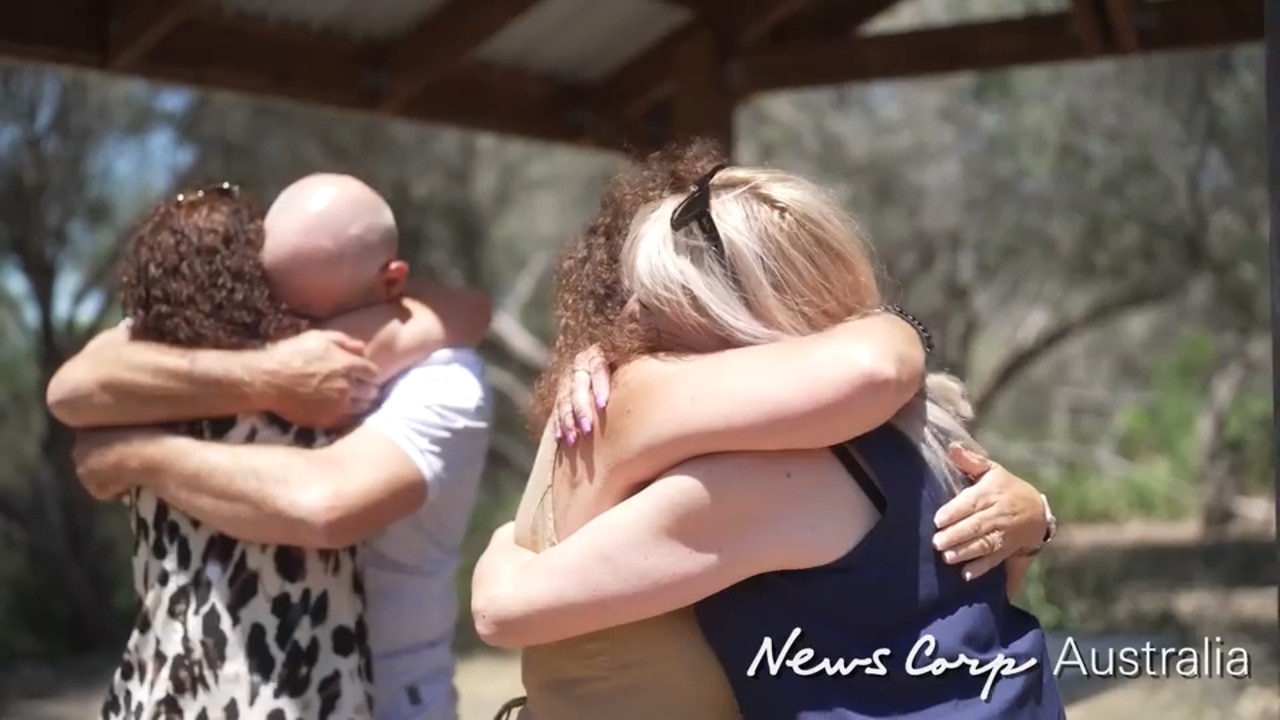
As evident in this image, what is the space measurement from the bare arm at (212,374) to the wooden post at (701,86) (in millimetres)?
3168

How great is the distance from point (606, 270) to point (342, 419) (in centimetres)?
55

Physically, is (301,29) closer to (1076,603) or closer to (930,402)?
(930,402)

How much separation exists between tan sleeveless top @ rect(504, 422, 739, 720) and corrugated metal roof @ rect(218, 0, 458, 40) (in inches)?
131

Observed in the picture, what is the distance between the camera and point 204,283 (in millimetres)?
1938

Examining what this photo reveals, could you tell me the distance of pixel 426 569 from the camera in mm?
2100

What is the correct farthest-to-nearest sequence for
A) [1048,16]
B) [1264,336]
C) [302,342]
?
[1264,336] → [1048,16] → [302,342]

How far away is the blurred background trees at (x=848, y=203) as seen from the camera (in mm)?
7910

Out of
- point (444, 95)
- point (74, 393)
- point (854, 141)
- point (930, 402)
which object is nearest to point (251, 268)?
point (74, 393)

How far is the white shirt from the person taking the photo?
1.99 metres

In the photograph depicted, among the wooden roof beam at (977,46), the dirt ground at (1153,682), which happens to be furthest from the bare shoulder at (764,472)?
the wooden roof beam at (977,46)

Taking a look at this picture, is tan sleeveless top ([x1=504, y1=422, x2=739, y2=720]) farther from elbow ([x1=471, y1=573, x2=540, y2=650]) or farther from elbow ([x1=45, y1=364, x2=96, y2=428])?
elbow ([x1=45, y1=364, x2=96, y2=428])

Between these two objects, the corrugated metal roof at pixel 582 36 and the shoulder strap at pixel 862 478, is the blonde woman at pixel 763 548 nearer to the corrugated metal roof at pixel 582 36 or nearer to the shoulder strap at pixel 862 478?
the shoulder strap at pixel 862 478

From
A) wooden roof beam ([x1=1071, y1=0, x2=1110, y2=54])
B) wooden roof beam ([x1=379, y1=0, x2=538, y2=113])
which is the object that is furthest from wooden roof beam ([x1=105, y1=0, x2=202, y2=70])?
wooden roof beam ([x1=1071, y1=0, x2=1110, y2=54])

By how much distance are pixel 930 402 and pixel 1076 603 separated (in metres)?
6.65
